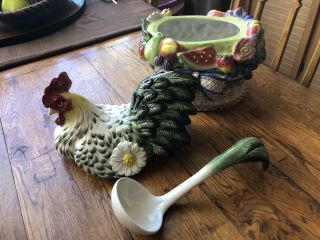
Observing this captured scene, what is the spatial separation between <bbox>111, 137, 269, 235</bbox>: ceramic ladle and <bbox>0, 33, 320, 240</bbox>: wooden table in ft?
0.07

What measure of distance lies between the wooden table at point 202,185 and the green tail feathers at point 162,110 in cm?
6

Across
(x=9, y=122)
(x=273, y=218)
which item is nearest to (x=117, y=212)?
(x=273, y=218)

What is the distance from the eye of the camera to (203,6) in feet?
5.94

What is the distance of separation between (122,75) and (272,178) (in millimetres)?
518

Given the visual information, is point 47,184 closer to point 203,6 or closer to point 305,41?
point 305,41

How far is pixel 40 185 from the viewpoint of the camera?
585 millimetres

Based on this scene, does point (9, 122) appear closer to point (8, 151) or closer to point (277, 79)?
point (8, 151)

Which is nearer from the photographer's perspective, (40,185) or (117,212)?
(117,212)

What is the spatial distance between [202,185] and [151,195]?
4.1 inches

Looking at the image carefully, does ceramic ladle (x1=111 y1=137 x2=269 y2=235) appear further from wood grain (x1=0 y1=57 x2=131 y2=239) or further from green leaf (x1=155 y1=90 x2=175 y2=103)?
green leaf (x1=155 y1=90 x2=175 y2=103)

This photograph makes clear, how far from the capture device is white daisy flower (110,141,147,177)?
21.8 inches

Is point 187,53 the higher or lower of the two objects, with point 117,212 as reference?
higher

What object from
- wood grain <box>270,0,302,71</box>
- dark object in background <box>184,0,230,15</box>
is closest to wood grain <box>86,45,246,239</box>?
wood grain <box>270,0,302,71</box>

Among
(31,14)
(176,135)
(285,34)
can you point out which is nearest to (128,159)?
(176,135)
